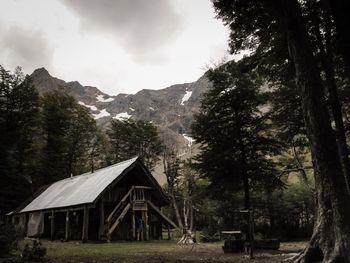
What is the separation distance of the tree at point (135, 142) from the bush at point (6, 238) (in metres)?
40.4

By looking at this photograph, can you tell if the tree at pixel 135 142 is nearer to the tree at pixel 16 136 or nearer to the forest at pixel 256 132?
the forest at pixel 256 132

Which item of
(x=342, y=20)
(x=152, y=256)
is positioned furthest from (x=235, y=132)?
(x=342, y=20)

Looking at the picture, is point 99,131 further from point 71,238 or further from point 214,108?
point 214,108

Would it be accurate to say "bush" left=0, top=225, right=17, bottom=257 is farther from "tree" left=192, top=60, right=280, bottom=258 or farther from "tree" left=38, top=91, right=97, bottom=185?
"tree" left=38, top=91, right=97, bottom=185

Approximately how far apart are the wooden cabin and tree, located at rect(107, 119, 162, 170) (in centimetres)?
1996

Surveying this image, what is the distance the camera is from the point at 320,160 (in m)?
9.16

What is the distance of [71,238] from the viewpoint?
104 feet

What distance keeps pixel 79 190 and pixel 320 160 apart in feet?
81.9

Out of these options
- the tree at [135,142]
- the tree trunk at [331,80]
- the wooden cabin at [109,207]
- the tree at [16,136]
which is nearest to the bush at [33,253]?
the tree trunk at [331,80]

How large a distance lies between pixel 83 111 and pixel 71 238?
91.5ft

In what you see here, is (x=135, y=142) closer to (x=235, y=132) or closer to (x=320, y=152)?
(x=235, y=132)

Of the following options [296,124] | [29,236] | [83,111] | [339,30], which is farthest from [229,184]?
[83,111]

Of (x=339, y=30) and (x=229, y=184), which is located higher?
(x=339, y=30)

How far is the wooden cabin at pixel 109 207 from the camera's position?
27.8 metres
